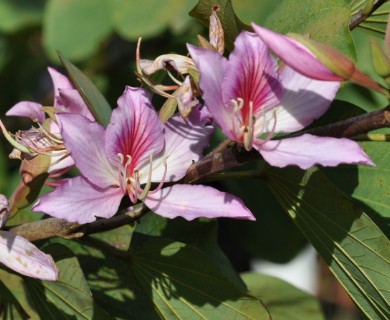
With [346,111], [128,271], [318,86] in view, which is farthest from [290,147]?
[128,271]

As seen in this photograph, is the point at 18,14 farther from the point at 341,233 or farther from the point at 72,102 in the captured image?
the point at 341,233

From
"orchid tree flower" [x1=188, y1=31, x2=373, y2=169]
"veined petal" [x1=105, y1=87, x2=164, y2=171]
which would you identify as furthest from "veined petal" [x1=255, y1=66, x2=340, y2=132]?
"veined petal" [x1=105, y1=87, x2=164, y2=171]

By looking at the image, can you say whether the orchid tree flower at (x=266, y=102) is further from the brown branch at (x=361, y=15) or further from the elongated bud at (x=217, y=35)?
the brown branch at (x=361, y=15)

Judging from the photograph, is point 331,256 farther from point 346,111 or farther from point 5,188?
point 5,188

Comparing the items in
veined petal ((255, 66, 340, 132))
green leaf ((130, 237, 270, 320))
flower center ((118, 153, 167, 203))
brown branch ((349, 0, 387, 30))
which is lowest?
green leaf ((130, 237, 270, 320))

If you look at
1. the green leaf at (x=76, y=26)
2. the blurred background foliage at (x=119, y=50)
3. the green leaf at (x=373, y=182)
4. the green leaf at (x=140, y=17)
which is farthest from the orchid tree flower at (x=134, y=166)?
the green leaf at (x=76, y=26)

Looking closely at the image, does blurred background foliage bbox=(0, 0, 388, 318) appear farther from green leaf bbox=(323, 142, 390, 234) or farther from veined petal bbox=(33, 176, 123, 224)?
veined petal bbox=(33, 176, 123, 224)
